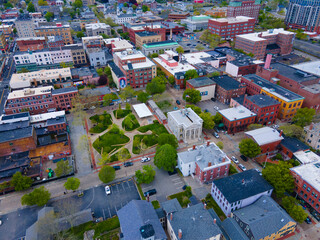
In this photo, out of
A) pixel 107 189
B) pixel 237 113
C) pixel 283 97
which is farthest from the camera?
pixel 283 97

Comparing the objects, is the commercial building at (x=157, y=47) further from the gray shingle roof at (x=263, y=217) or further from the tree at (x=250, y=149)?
the gray shingle roof at (x=263, y=217)

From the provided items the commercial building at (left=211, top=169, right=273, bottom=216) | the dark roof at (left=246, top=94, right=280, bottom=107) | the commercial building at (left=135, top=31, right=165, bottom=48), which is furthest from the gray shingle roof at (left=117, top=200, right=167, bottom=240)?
the commercial building at (left=135, top=31, right=165, bottom=48)

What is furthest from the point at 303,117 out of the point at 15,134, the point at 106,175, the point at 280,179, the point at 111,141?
the point at 15,134

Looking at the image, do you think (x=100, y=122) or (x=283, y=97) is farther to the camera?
(x=100, y=122)

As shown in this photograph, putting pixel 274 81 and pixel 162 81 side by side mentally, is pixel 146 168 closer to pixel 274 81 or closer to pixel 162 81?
pixel 162 81

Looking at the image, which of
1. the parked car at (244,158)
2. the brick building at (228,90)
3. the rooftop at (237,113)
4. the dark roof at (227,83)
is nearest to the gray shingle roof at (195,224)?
the parked car at (244,158)

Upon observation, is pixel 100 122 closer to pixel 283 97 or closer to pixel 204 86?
pixel 204 86
